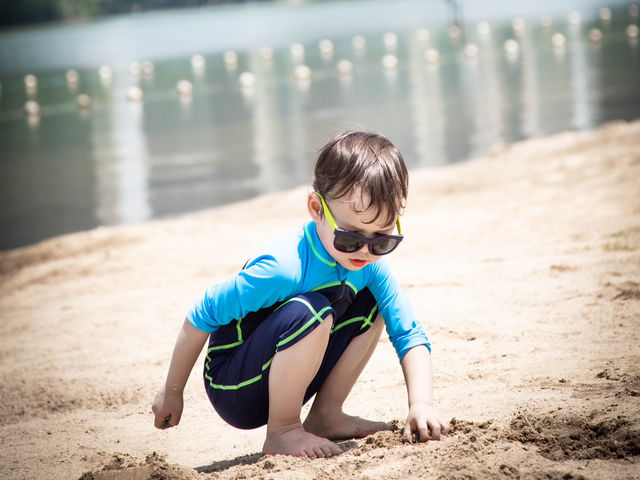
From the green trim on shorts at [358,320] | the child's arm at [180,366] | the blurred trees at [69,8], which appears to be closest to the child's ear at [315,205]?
the green trim on shorts at [358,320]

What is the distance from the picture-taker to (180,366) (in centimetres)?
232

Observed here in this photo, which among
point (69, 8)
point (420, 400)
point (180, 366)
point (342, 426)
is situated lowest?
point (342, 426)

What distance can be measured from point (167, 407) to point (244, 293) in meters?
0.51

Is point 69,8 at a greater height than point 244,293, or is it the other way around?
point 69,8

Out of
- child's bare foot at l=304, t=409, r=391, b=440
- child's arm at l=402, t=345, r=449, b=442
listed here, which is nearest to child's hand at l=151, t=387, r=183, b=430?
child's bare foot at l=304, t=409, r=391, b=440

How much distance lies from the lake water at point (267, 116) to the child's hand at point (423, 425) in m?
0.95

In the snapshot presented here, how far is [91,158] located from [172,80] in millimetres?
10919

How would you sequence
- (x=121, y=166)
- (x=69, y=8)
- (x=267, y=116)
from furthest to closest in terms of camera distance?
(x=69, y=8) < (x=267, y=116) < (x=121, y=166)

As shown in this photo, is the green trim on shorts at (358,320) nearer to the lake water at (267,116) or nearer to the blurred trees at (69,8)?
the lake water at (267,116)

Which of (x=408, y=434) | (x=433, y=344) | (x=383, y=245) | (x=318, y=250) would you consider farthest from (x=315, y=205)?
(x=433, y=344)

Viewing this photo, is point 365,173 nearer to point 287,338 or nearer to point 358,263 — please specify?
point 358,263

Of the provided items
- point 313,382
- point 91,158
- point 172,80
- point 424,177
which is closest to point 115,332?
→ point 313,382

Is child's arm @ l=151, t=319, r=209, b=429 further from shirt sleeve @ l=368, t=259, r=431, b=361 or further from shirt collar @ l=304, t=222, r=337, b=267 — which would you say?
shirt sleeve @ l=368, t=259, r=431, b=361

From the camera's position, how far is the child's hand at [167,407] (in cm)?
238
